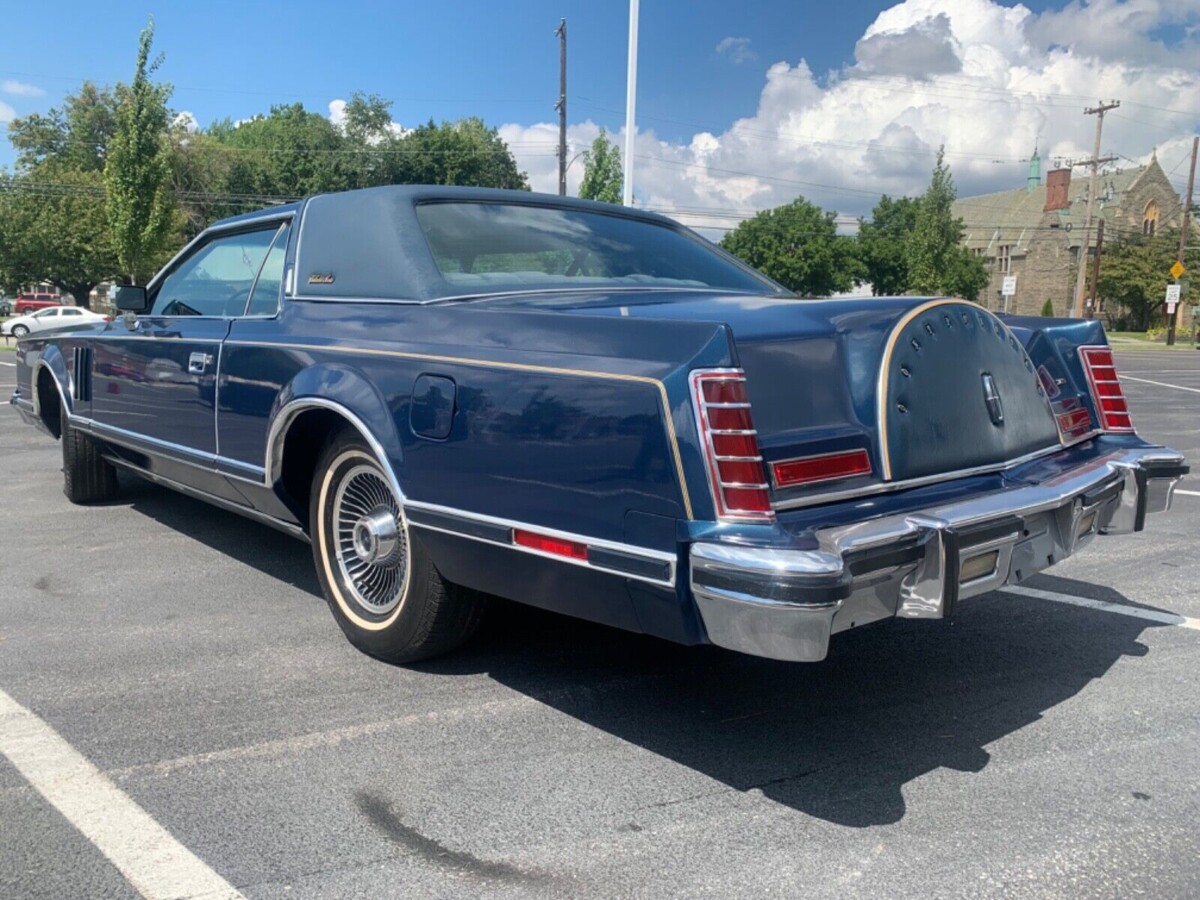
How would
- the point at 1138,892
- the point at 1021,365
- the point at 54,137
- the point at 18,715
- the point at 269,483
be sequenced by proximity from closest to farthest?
the point at 1138,892 < the point at 18,715 < the point at 1021,365 < the point at 269,483 < the point at 54,137

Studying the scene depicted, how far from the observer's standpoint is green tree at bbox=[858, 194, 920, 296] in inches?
2960

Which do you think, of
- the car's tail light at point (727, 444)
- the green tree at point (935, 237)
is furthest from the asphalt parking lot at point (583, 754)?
the green tree at point (935, 237)

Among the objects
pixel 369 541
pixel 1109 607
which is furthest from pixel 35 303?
pixel 1109 607

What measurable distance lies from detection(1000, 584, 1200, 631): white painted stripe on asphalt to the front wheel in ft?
8.13

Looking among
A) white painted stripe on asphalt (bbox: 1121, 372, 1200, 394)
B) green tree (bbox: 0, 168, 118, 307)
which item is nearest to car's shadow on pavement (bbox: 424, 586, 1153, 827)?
white painted stripe on asphalt (bbox: 1121, 372, 1200, 394)

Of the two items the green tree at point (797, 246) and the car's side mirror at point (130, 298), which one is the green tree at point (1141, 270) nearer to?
the green tree at point (797, 246)

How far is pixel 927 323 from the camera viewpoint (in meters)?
3.11

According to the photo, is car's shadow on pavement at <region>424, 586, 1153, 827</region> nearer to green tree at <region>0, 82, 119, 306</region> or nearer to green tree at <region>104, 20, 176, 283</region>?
green tree at <region>104, 20, 176, 283</region>

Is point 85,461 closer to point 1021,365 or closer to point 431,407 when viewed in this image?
point 431,407

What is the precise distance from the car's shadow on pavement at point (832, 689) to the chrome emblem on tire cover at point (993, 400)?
980 mm

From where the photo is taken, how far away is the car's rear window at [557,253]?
3.78m

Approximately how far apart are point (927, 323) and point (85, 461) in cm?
523

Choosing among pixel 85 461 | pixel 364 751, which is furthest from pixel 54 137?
pixel 364 751

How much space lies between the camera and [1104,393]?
4.05m
